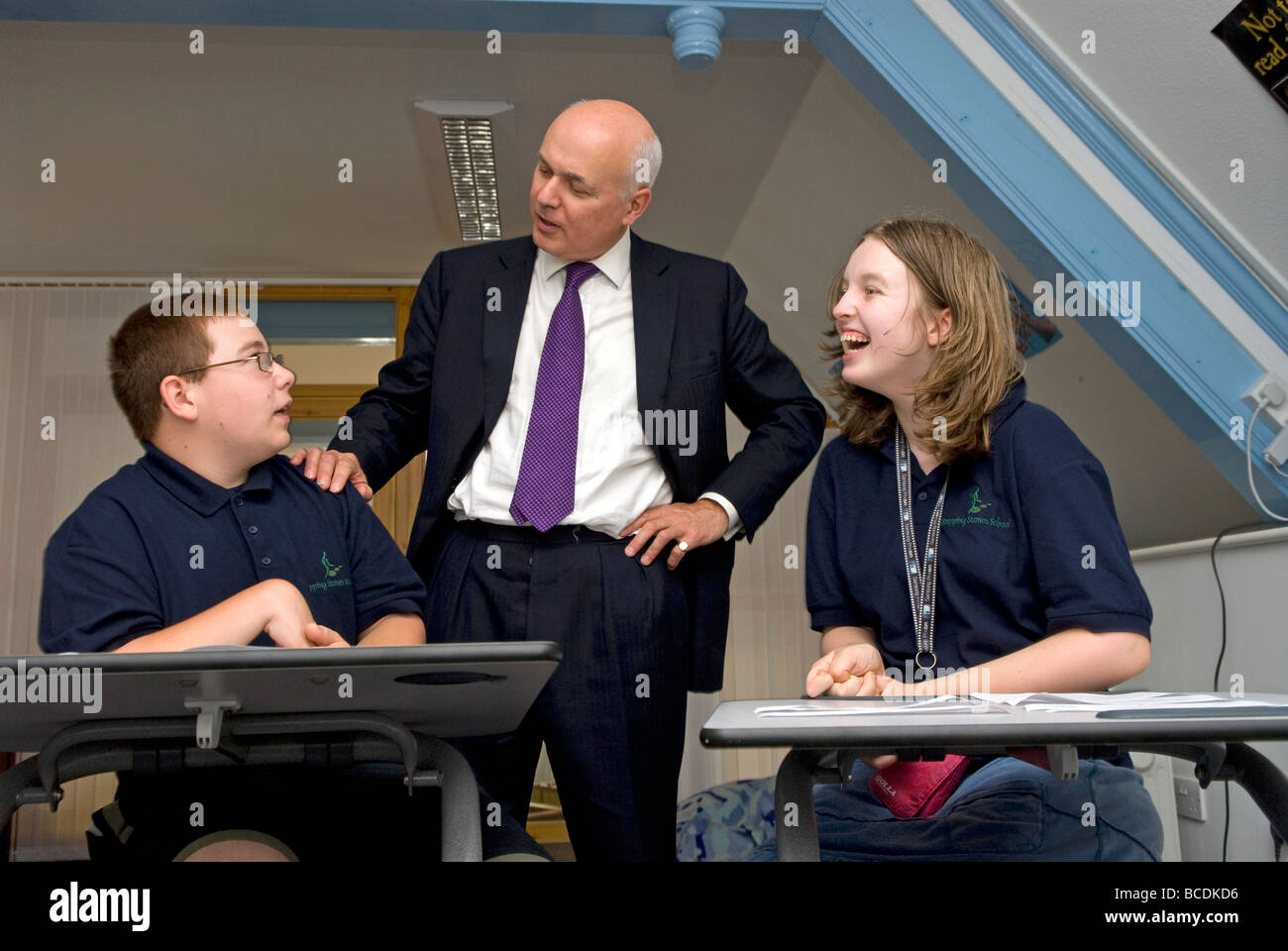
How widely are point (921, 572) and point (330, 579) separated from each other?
90cm

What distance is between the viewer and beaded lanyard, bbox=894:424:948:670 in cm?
168

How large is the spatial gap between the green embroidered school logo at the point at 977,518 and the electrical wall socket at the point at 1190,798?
182 cm

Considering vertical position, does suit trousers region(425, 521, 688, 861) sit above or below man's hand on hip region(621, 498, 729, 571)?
below

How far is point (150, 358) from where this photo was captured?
1.82 metres

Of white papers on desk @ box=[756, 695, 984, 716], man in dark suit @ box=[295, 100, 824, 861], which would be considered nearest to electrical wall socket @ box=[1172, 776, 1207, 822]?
man in dark suit @ box=[295, 100, 824, 861]

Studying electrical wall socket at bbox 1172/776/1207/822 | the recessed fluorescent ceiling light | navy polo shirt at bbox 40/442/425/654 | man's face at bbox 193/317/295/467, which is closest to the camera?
navy polo shirt at bbox 40/442/425/654

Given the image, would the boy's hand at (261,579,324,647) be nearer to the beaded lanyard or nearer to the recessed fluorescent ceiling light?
the beaded lanyard

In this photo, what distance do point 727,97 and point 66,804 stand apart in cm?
494

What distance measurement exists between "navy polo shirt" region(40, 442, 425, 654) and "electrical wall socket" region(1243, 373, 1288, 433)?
71.4 inches

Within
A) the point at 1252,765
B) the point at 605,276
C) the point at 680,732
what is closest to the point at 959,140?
the point at 605,276

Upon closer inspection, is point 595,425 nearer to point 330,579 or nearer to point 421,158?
point 330,579

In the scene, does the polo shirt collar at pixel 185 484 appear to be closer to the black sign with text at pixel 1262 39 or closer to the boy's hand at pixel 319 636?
the boy's hand at pixel 319 636

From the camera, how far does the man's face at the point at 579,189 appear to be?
7.13 ft
